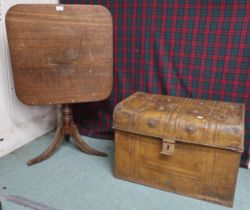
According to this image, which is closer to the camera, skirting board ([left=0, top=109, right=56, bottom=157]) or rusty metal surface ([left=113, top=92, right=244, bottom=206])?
rusty metal surface ([left=113, top=92, right=244, bottom=206])

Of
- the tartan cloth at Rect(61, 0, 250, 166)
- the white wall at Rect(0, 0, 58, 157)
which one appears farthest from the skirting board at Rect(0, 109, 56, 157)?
the tartan cloth at Rect(61, 0, 250, 166)

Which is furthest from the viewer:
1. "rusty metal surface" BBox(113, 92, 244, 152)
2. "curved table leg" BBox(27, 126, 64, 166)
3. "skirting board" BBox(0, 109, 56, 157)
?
"skirting board" BBox(0, 109, 56, 157)

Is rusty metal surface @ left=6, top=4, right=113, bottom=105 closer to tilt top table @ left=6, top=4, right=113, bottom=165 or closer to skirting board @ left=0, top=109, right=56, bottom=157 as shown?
tilt top table @ left=6, top=4, right=113, bottom=165

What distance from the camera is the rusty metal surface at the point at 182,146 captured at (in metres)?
1.42

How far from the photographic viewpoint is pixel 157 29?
2.00 metres

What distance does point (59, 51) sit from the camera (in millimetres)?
1721

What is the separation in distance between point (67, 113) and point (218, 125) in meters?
1.16

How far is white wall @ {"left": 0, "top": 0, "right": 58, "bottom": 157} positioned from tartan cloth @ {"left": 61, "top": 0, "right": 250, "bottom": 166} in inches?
27.0

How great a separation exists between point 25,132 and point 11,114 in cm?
24

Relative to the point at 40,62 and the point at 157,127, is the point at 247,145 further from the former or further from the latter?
the point at 40,62

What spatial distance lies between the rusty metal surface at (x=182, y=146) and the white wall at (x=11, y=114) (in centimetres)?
97

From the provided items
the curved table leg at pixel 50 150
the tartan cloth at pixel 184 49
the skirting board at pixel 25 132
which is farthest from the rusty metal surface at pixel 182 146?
the skirting board at pixel 25 132

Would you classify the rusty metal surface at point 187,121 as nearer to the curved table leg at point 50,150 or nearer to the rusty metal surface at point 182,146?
the rusty metal surface at point 182,146

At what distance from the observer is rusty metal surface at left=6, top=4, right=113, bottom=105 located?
1.64m
